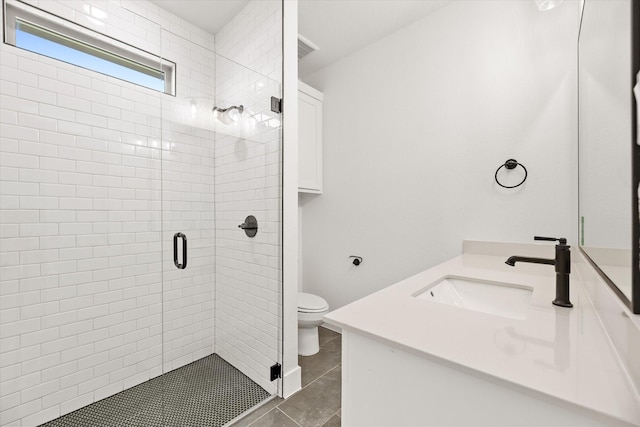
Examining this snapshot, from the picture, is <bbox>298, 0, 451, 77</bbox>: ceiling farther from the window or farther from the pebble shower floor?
the pebble shower floor

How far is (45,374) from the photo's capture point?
1439 millimetres

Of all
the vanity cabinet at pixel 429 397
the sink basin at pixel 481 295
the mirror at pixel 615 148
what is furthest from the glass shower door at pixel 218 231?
the mirror at pixel 615 148

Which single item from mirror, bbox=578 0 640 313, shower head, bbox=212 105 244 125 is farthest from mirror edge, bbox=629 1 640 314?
shower head, bbox=212 105 244 125

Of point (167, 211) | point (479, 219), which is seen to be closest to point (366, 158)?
point (479, 219)

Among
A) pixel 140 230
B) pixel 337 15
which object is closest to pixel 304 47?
pixel 337 15

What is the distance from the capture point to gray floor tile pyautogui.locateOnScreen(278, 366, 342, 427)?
1.51 m

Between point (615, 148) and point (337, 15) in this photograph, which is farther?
point (337, 15)

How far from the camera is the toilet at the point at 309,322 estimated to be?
2127 mm

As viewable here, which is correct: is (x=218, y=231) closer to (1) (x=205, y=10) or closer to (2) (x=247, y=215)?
(2) (x=247, y=215)

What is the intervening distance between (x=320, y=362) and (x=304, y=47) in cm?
274

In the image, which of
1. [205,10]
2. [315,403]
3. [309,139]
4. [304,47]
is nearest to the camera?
[315,403]

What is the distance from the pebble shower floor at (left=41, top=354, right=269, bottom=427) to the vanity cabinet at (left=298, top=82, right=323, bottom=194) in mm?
1640

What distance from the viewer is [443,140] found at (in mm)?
Answer: 2070

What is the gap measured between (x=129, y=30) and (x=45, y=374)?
2083 millimetres
